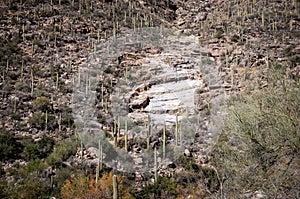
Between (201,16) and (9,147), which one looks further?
(201,16)

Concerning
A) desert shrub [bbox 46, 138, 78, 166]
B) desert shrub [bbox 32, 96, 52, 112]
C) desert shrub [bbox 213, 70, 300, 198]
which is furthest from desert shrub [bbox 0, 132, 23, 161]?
desert shrub [bbox 213, 70, 300, 198]

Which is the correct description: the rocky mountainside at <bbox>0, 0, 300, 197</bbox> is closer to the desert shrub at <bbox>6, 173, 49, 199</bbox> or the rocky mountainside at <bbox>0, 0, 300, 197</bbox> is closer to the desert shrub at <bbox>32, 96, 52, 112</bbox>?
the desert shrub at <bbox>32, 96, 52, 112</bbox>

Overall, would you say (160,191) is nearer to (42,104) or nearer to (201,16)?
(42,104)

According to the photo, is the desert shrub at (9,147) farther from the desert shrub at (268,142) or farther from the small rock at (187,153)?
the desert shrub at (268,142)

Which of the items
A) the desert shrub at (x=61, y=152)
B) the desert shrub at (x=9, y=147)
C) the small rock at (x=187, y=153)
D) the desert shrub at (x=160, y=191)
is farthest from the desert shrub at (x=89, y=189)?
the small rock at (x=187, y=153)

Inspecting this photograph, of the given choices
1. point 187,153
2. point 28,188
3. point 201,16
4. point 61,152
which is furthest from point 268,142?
point 201,16
